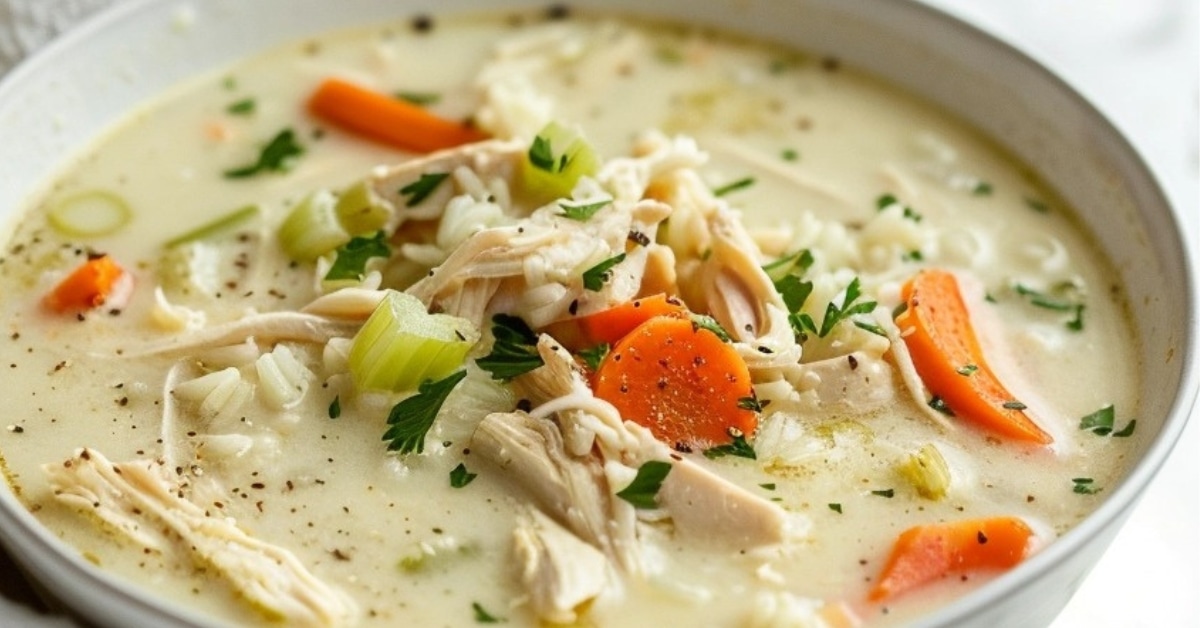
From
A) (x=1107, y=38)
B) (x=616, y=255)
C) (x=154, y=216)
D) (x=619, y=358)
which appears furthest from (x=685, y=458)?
(x=1107, y=38)

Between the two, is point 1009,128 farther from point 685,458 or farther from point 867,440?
point 685,458

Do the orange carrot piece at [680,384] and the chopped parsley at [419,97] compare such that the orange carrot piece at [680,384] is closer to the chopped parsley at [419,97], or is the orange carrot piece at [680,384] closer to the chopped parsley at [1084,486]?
the chopped parsley at [1084,486]

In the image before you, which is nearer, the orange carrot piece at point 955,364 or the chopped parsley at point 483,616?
the chopped parsley at point 483,616

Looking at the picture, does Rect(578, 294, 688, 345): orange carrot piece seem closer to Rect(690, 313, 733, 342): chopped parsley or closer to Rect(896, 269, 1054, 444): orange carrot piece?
Rect(690, 313, 733, 342): chopped parsley

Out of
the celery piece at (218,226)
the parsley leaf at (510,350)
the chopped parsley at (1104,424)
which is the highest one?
the chopped parsley at (1104,424)

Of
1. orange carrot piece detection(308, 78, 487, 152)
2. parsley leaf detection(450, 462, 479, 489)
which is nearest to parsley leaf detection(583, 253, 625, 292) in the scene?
parsley leaf detection(450, 462, 479, 489)

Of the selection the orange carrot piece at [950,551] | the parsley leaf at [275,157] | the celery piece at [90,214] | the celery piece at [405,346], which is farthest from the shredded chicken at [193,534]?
the parsley leaf at [275,157]
